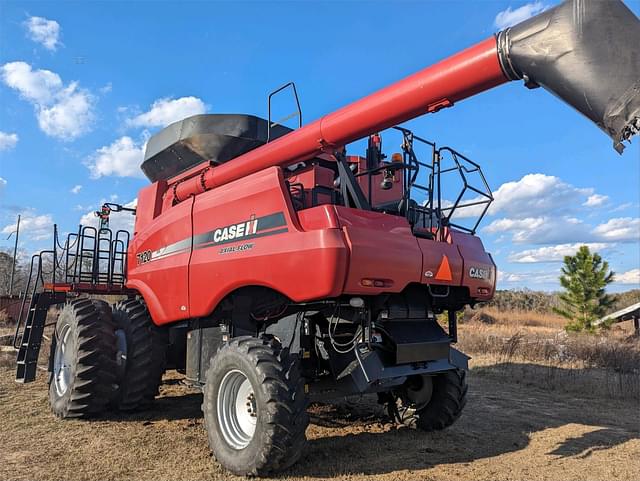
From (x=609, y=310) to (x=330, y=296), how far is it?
27705 millimetres

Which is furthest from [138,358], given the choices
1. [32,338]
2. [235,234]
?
[32,338]

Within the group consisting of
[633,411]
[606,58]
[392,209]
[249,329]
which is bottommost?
[633,411]

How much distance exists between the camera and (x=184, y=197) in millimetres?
6641

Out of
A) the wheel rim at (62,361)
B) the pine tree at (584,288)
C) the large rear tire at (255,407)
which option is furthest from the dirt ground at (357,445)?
the pine tree at (584,288)

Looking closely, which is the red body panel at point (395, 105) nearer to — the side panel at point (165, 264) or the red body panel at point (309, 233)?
the red body panel at point (309, 233)

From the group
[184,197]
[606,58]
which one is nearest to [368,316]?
[606,58]

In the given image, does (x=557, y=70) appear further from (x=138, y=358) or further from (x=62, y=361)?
(x=62, y=361)

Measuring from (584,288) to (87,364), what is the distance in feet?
85.1

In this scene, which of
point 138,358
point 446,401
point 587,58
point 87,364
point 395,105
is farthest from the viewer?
point 138,358

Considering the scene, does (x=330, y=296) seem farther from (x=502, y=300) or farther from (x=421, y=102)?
(x=502, y=300)

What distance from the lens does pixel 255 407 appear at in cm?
452

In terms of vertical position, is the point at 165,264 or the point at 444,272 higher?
the point at 165,264

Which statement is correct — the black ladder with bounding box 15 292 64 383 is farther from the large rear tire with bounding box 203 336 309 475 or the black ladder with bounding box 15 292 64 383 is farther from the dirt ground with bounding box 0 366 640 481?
the large rear tire with bounding box 203 336 309 475

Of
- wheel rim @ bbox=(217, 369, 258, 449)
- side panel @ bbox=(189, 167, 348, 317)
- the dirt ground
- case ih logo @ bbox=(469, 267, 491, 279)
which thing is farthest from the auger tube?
the dirt ground
